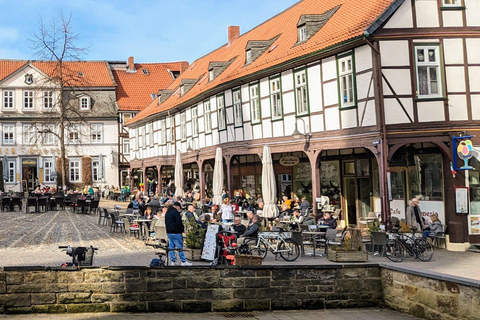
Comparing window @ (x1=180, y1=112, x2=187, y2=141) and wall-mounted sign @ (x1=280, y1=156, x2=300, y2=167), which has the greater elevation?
window @ (x1=180, y1=112, x2=187, y2=141)

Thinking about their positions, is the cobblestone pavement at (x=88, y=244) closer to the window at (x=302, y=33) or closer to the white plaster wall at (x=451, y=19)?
the white plaster wall at (x=451, y=19)

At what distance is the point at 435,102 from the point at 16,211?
2269 centimetres

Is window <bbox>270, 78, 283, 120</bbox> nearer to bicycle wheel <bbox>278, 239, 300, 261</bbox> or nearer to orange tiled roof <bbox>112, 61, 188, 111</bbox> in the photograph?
bicycle wheel <bbox>278, 239, 300, 261</bbox>

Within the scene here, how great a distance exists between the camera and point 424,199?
19.0m

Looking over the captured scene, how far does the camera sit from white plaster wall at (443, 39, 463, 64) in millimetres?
18391

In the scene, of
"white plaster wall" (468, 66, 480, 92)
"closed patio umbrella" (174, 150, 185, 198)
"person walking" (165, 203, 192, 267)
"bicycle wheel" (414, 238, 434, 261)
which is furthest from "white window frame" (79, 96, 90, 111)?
"bicycle wheel" (414, 238, 434, 261)

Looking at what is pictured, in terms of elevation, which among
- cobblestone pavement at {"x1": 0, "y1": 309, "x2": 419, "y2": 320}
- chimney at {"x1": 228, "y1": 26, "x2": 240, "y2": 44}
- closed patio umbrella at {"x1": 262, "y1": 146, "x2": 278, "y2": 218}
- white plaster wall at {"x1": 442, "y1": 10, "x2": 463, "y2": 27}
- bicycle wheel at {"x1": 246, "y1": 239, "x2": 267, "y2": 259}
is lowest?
cobblestone pavement at {"x1": 0, "y1": 309, "x2": 419, "y2": 320}

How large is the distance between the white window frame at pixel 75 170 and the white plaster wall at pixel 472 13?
39.7m

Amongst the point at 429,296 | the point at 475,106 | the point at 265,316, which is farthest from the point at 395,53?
the point at 265,316

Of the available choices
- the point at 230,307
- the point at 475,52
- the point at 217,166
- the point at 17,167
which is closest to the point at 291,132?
the point at 217,166

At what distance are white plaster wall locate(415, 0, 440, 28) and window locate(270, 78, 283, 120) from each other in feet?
22.2

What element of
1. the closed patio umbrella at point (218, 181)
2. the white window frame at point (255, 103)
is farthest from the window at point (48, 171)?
the white window frame at point (255, 103)

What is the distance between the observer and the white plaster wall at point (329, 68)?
20.4m

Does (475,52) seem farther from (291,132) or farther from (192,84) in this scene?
(192,84)
